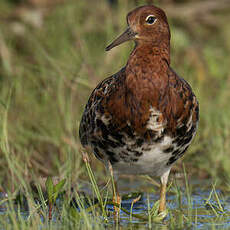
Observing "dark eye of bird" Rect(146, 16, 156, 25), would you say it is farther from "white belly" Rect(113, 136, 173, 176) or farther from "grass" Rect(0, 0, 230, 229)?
"grass" Rect(0, 0, 230, 229)

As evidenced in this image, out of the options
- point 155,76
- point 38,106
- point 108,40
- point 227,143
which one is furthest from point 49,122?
point 155,76

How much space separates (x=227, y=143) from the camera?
20.6 ft

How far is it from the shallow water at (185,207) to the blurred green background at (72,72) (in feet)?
1.17

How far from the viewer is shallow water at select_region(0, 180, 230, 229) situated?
437cm

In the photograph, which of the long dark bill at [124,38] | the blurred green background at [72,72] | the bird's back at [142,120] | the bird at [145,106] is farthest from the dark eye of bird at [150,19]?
the blurred green background at [72,72]

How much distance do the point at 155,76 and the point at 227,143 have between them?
2.12m

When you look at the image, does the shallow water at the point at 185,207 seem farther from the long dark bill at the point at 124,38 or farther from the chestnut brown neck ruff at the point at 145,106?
the long dark bill at the point at 124,38

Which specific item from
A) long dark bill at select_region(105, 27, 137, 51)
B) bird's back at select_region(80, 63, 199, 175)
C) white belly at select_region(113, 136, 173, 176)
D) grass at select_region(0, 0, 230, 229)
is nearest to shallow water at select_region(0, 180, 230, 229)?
grass at select_region(0, 0, 230, 229)

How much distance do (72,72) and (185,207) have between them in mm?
2388

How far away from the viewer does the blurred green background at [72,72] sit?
6.25 m

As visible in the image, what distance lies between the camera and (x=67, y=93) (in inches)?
271

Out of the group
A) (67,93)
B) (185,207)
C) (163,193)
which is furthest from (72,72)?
(185,207)

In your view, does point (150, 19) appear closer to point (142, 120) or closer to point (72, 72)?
point (142, 120)

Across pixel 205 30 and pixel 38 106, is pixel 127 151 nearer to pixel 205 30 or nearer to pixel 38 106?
pixel 38 106
